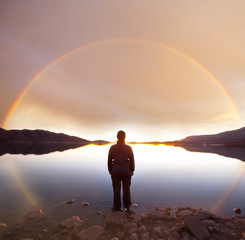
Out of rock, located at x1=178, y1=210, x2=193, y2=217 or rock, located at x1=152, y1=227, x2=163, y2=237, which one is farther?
rock, located at x1=178, y1=210, x2=193, y2=217

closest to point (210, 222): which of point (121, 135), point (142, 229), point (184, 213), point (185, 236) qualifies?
point (184, 213)

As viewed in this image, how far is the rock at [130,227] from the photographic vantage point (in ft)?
19.9

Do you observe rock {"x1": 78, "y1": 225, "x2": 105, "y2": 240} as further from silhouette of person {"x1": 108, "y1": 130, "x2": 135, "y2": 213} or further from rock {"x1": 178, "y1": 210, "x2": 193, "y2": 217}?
rock {"x1": 178, "y1": 210, "x2": 193, "y2": 217}

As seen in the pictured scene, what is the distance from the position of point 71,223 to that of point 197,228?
4.57 m

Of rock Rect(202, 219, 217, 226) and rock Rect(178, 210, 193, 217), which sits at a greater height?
rock Rect(202, 219, 217, 226)

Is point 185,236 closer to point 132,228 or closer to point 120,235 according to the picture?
point 132,228

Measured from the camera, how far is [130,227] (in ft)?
20.6

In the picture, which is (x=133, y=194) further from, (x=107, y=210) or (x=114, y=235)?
(x=114, y=235)

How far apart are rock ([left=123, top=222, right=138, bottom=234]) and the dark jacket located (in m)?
2.29

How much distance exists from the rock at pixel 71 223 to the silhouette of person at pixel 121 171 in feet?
6.32

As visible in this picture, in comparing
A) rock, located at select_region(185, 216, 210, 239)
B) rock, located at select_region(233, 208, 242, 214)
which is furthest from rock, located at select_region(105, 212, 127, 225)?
rock, located at select_region(233, 208, 242, 214)

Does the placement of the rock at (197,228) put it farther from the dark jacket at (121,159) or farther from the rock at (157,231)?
the dark jacket at (121,159)

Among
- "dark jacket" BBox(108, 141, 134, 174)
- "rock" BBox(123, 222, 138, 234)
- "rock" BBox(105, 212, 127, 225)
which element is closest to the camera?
"rock" BBox(123, 222, 138, 234)

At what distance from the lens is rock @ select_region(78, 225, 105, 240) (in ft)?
18.4
